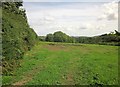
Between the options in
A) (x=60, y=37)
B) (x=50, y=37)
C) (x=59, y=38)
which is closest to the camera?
(x=59, y=38)

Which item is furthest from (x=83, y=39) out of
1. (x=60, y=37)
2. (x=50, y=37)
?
(x=50, y=37)

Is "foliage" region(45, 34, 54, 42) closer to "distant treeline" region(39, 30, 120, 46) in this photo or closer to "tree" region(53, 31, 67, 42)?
"distant treeline" region(39, 30, 120, 46)

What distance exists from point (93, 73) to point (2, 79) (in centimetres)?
541

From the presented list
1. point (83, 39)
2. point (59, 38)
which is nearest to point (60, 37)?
point (59, 38)

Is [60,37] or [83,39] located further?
[60,37]

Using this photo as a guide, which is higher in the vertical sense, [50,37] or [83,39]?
[50,37]

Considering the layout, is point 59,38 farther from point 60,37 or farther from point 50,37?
point 50,37

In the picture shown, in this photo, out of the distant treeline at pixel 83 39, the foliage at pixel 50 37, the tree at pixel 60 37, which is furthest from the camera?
the foliage at pixel 50 37

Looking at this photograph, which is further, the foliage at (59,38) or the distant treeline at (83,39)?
the foliage at (59,38)

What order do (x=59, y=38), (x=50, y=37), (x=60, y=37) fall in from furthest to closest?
1. (x=50, y=37)
2. (x=60, y=37)
3. (x=59, y=38)

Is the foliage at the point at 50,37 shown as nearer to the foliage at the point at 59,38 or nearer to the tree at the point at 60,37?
the foliage at the point at 59,38

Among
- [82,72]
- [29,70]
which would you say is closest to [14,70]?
[29,70]

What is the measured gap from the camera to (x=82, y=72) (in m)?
15.0

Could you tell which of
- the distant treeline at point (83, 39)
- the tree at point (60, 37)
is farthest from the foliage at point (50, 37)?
the tree at point (60, 37)
